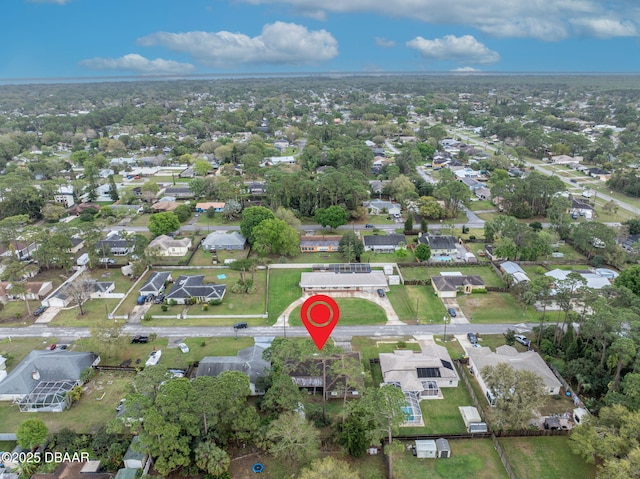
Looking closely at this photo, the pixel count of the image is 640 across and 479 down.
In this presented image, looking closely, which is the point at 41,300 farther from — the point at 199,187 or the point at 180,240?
the point at 199,187

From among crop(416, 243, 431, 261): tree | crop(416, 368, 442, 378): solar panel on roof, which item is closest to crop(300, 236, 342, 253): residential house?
crop(416, 243, 431, 261): tree

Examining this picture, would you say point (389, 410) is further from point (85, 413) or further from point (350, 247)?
point (350, 247)

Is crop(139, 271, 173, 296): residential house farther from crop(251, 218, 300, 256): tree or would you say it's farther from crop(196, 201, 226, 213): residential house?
crop(196, 201, 226, 213): residential house

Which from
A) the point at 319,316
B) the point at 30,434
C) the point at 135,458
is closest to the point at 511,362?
the point at 319,316

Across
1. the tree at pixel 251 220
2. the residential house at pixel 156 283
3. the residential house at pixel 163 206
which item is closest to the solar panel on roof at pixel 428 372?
the residential house at pixel 156 283

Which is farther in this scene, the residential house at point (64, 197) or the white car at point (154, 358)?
the residential house at point (64, 197)

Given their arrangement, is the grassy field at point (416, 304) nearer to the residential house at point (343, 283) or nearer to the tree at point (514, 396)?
the residential house at point (343, 283)
